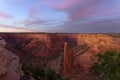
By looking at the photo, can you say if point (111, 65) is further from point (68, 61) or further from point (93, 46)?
point (93, 46)

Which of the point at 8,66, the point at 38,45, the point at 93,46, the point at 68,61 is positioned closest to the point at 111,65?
the point at 8,66

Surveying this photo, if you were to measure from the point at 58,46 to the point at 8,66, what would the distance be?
A: 1251 inches

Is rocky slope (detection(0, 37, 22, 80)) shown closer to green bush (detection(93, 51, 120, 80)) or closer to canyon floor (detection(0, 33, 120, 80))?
green bush (detection(93, 51, 120, 80))

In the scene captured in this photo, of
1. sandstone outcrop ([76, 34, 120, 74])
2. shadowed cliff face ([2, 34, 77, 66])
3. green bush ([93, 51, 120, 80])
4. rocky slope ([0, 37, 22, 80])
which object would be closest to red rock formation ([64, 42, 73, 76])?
sandstone outcrop ([76, 34, 120, 74])

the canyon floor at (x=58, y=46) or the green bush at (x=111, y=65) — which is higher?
the green bush at (x=111, y=65)

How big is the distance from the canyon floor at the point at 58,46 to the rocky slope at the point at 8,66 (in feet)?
78.8

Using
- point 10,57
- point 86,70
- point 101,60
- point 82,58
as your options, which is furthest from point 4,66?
point 82,58

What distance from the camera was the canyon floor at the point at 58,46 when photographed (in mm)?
35469

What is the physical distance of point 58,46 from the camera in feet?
134

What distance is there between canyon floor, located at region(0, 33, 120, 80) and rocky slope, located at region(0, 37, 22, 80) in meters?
24.0

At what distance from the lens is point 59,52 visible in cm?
3878

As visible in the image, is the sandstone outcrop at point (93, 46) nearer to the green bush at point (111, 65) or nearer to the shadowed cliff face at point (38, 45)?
the shadowed cliff face at point (38, 45)

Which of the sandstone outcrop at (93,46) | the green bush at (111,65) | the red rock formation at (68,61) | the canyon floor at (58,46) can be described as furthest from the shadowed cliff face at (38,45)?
the green bush at (111,65)

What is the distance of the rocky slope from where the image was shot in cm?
876
